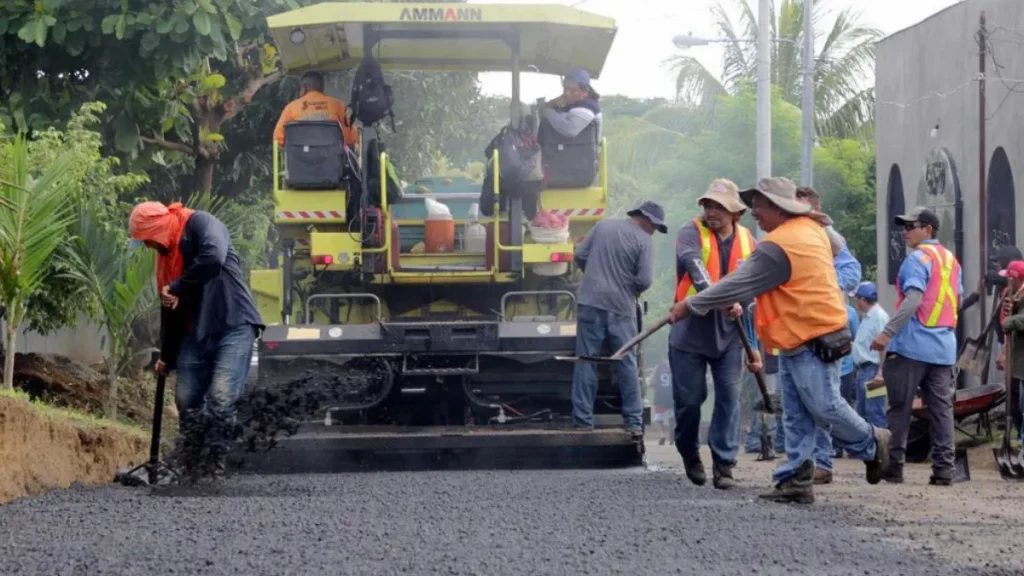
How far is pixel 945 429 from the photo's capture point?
34.4 feet

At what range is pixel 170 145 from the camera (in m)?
16.0

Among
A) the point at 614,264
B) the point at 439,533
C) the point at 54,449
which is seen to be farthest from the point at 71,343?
the point at 439,533

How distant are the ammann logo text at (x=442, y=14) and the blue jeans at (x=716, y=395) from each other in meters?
3.14

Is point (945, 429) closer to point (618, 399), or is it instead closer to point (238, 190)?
point (618, 399)

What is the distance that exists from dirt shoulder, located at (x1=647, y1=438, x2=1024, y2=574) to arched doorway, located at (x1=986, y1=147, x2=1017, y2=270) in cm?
521

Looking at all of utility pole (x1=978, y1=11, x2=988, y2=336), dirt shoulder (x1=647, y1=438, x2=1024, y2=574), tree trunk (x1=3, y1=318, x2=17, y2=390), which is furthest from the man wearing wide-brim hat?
utility pole (x1=978, y1=11, x2=988, y2=336)

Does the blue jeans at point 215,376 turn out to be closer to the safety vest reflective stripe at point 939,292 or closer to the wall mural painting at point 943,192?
the safety vest reflective stripe at point 939,292

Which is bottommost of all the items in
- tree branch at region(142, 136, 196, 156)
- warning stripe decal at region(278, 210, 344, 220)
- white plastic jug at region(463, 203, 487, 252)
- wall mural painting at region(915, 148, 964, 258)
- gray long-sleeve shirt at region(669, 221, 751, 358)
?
gray long-sleeve shirt at region(669, 221, 751, 358)

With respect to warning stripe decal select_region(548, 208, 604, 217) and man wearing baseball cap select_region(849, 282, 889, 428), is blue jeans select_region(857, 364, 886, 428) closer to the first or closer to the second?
man wearing baseball cap select_region(849, 282, 889, 428)

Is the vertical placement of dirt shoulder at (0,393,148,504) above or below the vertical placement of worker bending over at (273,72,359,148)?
below

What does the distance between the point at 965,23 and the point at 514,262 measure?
8.42 m

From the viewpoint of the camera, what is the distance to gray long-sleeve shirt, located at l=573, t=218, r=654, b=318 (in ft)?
37.0

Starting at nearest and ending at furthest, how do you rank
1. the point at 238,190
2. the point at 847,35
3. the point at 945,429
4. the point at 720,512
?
the point at 720,512, the point at 945,429, the point at 238,190, the point at 847,35

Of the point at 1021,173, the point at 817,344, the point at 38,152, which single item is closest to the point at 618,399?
the point at 817,344
